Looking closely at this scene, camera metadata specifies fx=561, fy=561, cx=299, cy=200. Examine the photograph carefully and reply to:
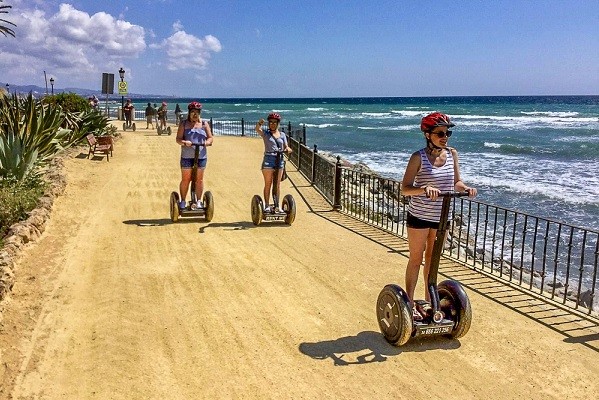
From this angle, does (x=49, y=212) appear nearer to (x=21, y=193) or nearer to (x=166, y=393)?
(x=21, y=193)

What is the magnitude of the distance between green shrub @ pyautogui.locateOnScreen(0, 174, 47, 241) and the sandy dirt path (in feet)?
1.58

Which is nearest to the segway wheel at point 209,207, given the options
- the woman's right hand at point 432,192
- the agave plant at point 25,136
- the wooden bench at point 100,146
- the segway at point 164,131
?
the agave plant at point 25,136

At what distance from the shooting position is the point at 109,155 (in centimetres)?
1717

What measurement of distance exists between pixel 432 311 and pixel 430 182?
44.1 inches

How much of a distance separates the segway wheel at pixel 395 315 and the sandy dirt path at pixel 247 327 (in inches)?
5.6

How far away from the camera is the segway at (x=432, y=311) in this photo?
464cm

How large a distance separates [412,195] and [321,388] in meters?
1.67

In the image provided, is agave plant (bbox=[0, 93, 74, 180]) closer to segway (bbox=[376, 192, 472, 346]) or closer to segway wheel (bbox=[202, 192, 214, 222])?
segway wheel (bbox=[202, 192, 214, 222])

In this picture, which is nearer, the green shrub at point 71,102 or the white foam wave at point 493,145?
the green shrub at point 71,102

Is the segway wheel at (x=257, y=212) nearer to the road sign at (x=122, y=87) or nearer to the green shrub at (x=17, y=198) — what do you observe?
the green shrub at (x=17, y=198)

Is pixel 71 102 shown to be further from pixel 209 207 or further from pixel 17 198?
pixel 209 207

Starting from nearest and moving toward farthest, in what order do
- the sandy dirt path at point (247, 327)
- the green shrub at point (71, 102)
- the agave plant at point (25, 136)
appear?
the sandy dirt path at point (247, 327) < the agave plant at point (25, 136) < the green shrub at point (71, 102)

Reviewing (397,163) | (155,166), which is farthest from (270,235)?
(397,163)

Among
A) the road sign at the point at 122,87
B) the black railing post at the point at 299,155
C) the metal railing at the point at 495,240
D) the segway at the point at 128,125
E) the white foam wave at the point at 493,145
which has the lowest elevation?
the metal railing at the point at 495,240
